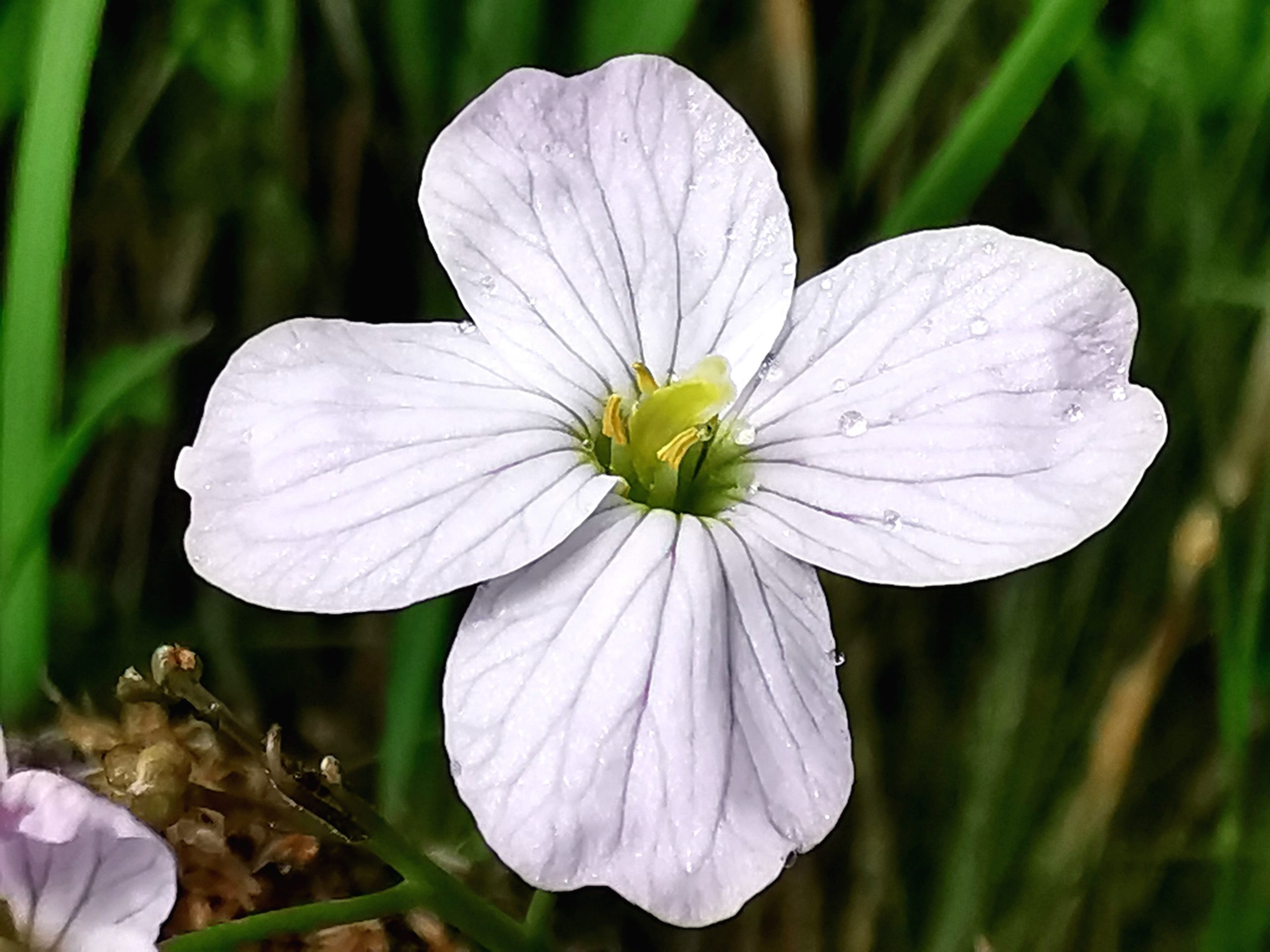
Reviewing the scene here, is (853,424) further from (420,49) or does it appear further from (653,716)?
(420,49)

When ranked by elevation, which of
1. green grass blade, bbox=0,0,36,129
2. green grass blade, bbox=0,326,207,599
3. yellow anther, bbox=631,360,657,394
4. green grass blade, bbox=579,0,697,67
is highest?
green grass blade, bbox=579,0,697,67

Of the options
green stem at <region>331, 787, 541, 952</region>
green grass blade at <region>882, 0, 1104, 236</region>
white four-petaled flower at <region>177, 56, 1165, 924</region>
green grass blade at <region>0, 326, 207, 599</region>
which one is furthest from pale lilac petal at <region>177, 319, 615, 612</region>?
green grass blade at <region>882, 0, 1104, 236</region>

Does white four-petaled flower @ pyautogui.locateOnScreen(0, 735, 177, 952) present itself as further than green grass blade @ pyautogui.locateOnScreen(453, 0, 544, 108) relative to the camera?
No

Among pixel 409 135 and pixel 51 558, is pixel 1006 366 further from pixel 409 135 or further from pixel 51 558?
pixel 51 558

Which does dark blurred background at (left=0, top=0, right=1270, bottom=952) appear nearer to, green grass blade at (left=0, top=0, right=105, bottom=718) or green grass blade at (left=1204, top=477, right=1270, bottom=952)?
green grass blade at (left=1204, top=477, right=1270, bottom=952)

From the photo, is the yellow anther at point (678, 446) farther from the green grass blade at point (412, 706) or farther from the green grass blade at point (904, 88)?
the green grass blade at point (904, 88)

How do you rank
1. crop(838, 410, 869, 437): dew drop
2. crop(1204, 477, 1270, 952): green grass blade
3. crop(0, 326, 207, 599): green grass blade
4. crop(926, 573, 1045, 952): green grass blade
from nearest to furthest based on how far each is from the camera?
crop(838, 410, 869, 437): dew drop → crop(0, 326, 207, 599): green grass blade → crop(1204, 477, 1270, 952): green grass blade → crop(926, 573, 1045, 952): green grass blade

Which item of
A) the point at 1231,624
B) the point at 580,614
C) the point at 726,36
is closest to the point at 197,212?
the point at 726,36
